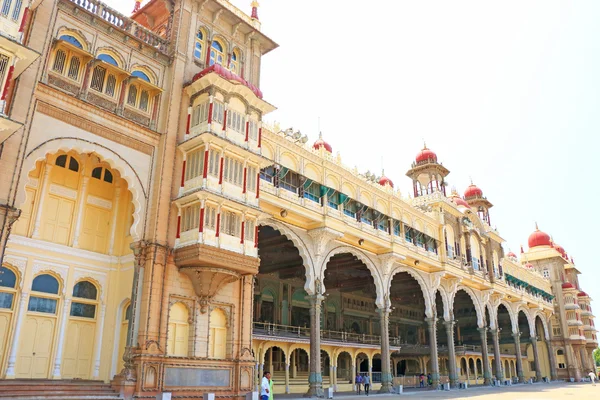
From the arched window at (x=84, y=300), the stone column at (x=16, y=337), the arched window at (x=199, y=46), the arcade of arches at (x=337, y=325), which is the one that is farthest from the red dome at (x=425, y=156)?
the stone column at (x=16, y=337)

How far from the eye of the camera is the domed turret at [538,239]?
69.9m

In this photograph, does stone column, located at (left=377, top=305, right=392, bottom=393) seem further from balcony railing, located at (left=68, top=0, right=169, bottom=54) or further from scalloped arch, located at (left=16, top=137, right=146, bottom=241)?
balcony railing, located at (left=68, top=0, right=169, bottom=54)

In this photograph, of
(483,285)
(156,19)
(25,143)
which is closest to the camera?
(25,143)

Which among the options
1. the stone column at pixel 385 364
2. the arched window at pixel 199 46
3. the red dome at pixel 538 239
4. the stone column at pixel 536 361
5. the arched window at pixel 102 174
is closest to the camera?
the arched window at pixel 102 174

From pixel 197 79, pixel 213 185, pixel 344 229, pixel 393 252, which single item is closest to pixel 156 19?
pixel 197 79

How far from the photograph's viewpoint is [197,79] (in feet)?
65.8

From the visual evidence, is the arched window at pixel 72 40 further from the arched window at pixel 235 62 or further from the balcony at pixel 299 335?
the balcony at pixel 299 335

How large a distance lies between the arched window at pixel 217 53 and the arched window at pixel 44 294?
11.6 metres

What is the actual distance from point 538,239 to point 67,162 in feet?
223

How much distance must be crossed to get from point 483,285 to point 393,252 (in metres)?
Answer: 16.2

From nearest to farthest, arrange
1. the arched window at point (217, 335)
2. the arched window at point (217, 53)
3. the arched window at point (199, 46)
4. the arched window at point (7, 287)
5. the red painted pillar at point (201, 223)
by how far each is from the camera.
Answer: the arched window at point (7, 287) → the red painted pillar at point (201, 223) → the arched window at point (217, 335) → the arched window at point (199, 46) → the arched window at point (217, 53)

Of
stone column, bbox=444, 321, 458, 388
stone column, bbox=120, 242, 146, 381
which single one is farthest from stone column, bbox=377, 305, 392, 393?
stone column, bbox=120, 242, 146, 381

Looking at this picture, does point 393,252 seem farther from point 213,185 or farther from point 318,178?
point 213,185

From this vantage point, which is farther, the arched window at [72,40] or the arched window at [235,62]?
the arched window at [235,62]
